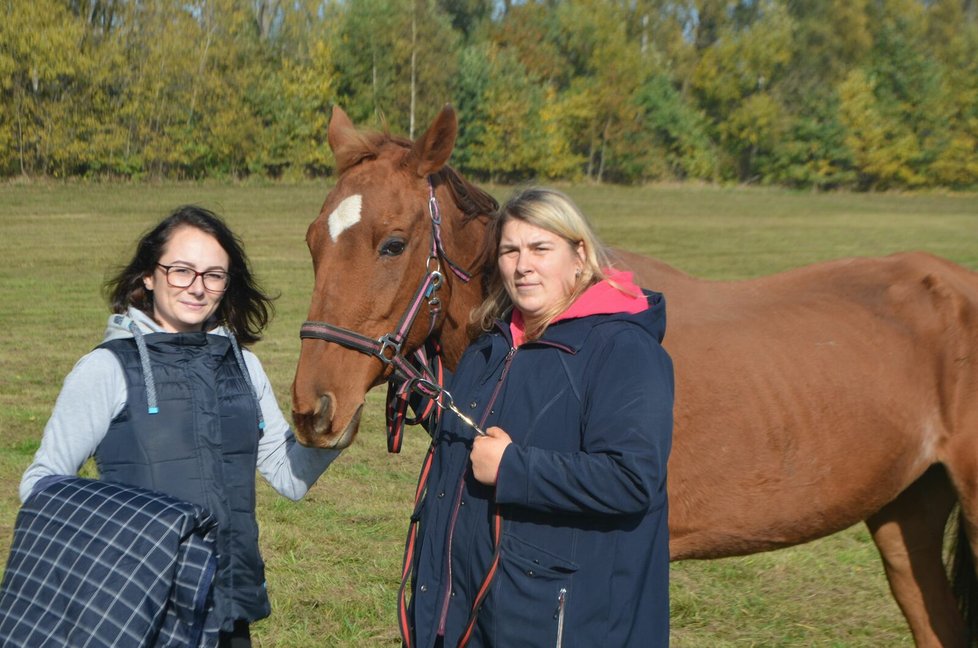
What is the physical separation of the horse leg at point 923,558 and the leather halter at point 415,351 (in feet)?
7.74

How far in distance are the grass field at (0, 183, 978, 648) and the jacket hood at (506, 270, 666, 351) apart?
1.64 meters

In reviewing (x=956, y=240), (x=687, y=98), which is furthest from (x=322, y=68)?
(x=687, y=98)

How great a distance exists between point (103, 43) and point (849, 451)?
95.5 feet

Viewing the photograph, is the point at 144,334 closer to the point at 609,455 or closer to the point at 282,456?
the point at 282,456

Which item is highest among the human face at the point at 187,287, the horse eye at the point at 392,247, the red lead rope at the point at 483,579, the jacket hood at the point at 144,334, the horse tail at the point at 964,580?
the horse eye at the point at 392,247

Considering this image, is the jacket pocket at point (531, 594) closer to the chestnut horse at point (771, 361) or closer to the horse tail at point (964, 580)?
the chestnut horse at point (771, 361)

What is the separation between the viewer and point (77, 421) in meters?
2.33

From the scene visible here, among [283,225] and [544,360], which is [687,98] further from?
[544,360]

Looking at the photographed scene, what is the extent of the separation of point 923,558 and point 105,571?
351cm

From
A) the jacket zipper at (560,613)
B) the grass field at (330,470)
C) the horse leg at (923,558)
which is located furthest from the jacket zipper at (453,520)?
the horse leg at (923,558)

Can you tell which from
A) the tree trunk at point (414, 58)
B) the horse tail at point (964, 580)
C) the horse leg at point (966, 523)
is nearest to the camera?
the horse leg at point (966, 523)

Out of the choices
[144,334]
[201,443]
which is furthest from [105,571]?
[144,334]

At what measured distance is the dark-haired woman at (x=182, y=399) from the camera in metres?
2.36

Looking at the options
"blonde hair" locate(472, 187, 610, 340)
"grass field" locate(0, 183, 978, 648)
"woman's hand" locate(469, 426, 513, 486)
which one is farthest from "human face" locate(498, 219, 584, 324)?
"grass field" locate(0, 183, 978, 648)
